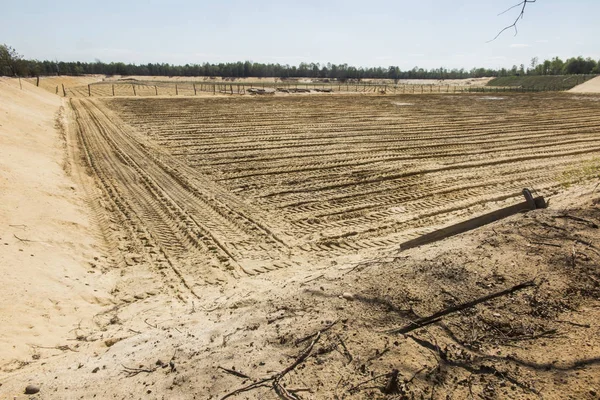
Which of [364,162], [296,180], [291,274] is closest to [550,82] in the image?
[364,162]

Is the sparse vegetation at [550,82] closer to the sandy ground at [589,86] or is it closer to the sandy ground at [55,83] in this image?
the sandy ground at [589,86]

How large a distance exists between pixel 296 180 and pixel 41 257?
21.0 feet

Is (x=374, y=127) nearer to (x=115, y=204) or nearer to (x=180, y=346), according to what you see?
(x=115, y=204)

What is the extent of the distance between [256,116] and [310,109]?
A: 520 cm

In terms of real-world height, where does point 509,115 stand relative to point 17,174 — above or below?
above

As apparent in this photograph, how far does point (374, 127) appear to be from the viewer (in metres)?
19.4

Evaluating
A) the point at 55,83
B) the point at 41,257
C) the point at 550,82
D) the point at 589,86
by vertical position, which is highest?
the point at 550,82

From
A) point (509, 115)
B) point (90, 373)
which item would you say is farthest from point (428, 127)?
point (90, 373)

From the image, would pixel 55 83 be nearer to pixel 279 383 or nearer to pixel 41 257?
pixel 41 257

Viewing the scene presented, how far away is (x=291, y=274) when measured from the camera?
6.07m

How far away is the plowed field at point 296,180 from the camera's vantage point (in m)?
7.08

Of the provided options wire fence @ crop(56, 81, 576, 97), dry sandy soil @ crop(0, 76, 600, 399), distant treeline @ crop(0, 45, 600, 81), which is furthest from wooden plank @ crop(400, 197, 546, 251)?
distant treeline @ crop(0, 45, 600, 81)

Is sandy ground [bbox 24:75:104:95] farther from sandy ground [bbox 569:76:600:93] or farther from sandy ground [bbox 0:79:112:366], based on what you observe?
sandy ground [bbox 569:76:600:93]

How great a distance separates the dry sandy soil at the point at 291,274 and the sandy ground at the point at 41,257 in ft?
0.11
